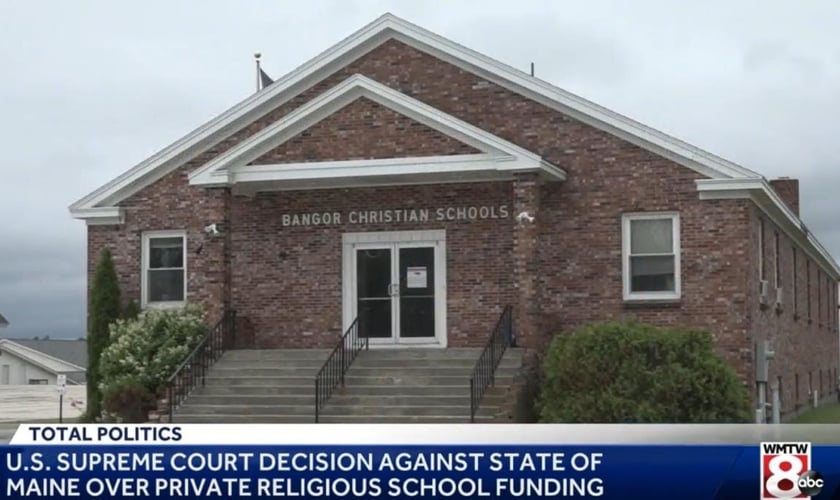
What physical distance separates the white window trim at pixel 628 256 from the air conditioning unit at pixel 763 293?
2083 millimetres

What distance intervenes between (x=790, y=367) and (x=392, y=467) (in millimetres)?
21228

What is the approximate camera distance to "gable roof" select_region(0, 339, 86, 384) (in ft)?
209

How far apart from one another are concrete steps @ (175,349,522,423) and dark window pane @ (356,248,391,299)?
168 centimetres

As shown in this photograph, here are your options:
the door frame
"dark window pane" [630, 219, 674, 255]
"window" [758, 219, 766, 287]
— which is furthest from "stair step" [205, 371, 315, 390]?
"window" [758, 219, 766, 287]

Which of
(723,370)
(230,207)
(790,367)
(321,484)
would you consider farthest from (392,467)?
(790,367)

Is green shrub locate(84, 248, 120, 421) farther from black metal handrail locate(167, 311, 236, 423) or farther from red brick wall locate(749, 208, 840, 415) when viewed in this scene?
red brick wall locate(749, 208, 840, 415)

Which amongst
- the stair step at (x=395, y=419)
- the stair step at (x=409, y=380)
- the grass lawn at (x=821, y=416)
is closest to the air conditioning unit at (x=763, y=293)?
the grass lawn at (x=821, y=416)

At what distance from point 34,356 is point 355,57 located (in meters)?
45.6

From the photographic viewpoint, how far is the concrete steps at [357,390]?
19.2 metres

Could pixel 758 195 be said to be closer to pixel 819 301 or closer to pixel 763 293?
pixel 763 293

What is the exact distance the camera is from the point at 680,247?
2144cm

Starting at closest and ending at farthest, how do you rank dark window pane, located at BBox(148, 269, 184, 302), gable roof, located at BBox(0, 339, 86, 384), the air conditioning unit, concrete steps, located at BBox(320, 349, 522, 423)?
concrete steps, located at BBox(320, 349, 522, 423), the air conditioning unit, dark window pane, located at BBox(148, 269, 184, 302), gable roof, located at BBox(0, 339, 86, 384)

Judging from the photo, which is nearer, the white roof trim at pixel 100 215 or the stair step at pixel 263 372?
the stair step at pixel 263 372

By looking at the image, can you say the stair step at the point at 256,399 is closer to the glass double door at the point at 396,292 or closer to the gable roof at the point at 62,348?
the glass double door at the point at 396,292
